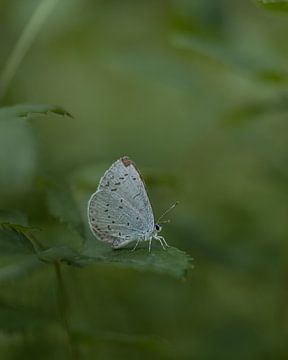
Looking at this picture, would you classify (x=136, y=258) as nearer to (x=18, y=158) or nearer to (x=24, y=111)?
(x=24, y=111)

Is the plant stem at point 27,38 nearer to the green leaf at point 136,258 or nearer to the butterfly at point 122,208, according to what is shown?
the butterfly at point 122,208

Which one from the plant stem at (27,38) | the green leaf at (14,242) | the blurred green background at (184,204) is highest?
the plant stem at (27,38)

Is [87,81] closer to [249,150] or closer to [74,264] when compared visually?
[249,150]

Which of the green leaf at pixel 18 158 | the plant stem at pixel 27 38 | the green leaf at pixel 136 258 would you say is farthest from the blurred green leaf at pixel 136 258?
the plant stem at pixel 27 38

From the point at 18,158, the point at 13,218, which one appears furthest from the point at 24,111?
the point at 18,158

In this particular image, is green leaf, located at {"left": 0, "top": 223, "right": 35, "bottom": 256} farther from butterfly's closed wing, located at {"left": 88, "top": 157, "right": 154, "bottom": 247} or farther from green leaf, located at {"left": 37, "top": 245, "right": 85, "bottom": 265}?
butterfly's closed wing, located at {"left": 88, "top": 157, "right": 154, "bottom": 247}

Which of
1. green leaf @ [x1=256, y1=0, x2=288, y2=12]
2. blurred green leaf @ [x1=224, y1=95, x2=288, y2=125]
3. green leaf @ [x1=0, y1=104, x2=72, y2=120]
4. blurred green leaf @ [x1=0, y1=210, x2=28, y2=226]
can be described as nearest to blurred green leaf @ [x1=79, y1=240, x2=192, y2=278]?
blurred green leaf @ [x1=0, y1=210, x2=28, y2=226]
